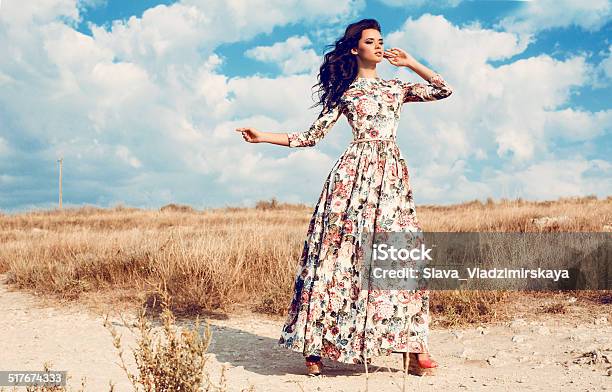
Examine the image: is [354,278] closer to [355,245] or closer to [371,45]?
[355,245]

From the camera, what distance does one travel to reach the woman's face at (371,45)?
473 centimetres

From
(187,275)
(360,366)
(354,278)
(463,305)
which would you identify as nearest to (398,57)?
(354,278)

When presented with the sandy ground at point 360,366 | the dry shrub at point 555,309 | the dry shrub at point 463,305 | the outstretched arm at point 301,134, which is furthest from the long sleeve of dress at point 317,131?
the dry shrub at point 555,309

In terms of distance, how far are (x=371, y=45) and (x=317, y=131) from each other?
81 centimetres

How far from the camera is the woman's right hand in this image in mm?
4660

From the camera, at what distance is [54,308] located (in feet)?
25.2

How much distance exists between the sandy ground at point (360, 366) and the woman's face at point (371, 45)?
239 centimetres

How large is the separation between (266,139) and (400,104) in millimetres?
1102

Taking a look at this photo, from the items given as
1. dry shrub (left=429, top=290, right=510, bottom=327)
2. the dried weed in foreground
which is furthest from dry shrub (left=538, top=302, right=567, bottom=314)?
the dried weed in foreground

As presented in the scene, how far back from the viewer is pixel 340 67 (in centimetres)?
493

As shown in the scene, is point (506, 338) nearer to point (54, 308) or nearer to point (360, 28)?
point (360, 28)

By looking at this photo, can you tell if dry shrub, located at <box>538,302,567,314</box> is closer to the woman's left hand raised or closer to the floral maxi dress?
the floral maxi dress

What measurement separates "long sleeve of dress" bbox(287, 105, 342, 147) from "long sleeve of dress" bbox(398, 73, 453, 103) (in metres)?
0.57

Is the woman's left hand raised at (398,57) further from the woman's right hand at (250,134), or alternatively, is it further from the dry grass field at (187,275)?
the dry grass field at (187,275)
